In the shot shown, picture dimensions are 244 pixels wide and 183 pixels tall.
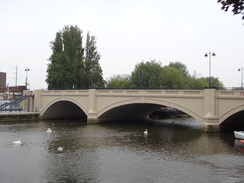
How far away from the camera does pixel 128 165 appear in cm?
1468

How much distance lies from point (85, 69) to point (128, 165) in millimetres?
35508

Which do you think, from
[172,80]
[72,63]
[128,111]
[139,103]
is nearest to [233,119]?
[139,103]

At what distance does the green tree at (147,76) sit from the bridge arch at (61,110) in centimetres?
1345

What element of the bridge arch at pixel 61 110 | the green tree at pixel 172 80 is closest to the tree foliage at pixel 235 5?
the bridge arch at pixel 61 110

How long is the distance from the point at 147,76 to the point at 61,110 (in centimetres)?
1832

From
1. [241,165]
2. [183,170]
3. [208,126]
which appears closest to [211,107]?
[208,126]

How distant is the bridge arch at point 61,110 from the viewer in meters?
41.4

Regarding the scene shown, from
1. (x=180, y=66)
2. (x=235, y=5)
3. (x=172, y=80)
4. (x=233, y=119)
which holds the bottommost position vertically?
(x=233, y=119)

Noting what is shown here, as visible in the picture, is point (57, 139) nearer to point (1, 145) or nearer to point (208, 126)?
point (1, 145)

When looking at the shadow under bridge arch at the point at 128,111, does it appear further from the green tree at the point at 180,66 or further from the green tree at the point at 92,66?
the green tree at the point at 180,66

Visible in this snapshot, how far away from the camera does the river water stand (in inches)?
496

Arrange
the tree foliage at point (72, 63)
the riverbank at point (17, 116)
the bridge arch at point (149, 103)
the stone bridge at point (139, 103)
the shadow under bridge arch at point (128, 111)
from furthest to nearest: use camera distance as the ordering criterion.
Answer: the tree foliage at point (72, 63)
the riverbank at point (17, 116)
the shadow under bridge arch at point (128, 111)
the bridge arch at point (149, 103)
the stone bridge at point (139, 103)

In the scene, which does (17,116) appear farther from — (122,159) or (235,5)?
(235,5)

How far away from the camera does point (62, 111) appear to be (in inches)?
1734
